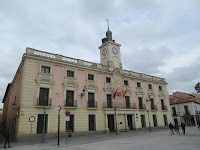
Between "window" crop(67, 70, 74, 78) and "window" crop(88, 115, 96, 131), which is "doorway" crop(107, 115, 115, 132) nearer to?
"window" crop(88, 115, 96, 131)

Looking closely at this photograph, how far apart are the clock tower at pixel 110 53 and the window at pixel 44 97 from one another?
1128 cm

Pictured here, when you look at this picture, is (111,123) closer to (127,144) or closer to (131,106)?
(131,106)

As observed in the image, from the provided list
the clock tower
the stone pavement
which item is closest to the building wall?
the clock tower

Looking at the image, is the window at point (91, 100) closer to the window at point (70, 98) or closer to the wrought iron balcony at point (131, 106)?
the window at point (70, 98)

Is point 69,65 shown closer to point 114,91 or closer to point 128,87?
point 114,91

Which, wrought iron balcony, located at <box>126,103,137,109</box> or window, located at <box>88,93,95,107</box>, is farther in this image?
wrought iron balcony, located at <box>126,103,137,109</box>

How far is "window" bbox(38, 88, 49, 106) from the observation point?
19056mm

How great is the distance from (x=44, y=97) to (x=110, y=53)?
1391 centimetres

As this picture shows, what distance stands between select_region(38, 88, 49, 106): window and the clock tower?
1128 cm

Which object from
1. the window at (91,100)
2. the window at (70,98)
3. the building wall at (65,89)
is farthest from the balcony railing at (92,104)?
the window at (70,98)

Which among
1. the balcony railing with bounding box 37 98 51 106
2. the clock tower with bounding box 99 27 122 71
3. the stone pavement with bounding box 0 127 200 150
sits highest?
the clock tower with bounding box 99 27 122 71

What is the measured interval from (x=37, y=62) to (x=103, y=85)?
1012 cm

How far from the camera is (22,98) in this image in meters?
17.8

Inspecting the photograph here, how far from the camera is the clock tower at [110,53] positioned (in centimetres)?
2780
